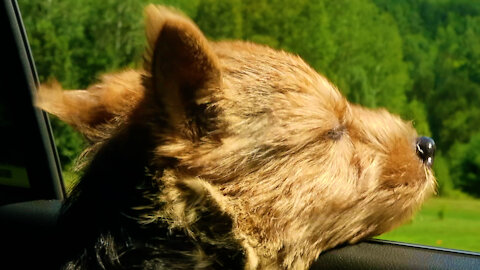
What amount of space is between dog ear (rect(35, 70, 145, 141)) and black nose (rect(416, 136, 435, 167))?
103 cm

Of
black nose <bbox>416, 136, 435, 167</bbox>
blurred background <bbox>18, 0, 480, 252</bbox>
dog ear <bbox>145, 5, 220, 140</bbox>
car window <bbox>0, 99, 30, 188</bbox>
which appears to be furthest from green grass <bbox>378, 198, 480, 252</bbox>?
car window <bbox>0, 99, 30, 188</bbox>

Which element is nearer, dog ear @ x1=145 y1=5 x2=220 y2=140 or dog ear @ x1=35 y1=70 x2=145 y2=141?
dog ear @ x1=145 y1=5 x2=220 y2=140

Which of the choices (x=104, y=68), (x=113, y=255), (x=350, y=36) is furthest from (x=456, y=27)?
(x=104, y=68)

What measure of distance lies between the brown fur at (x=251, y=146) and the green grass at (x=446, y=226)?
0.10m

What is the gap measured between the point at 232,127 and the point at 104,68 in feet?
4.61

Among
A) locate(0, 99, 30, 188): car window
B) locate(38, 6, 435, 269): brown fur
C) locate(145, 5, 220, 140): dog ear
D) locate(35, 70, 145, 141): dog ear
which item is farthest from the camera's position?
locate(0, 99, 30, 188): car window

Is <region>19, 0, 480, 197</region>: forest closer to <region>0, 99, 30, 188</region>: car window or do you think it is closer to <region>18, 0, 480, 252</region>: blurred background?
<region>18, 0, 480, 252</region>: blurred background

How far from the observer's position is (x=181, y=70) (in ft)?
7.69

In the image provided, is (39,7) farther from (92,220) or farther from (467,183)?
(467,183)

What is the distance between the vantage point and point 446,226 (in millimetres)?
2842

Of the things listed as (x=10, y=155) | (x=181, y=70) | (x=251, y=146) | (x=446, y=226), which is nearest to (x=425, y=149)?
(x=446, y=226)

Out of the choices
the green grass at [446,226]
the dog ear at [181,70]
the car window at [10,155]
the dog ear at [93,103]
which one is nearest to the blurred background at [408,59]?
the green grass at [446,226]

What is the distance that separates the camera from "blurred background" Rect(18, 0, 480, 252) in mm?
2818

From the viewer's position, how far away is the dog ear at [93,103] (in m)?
2.74
